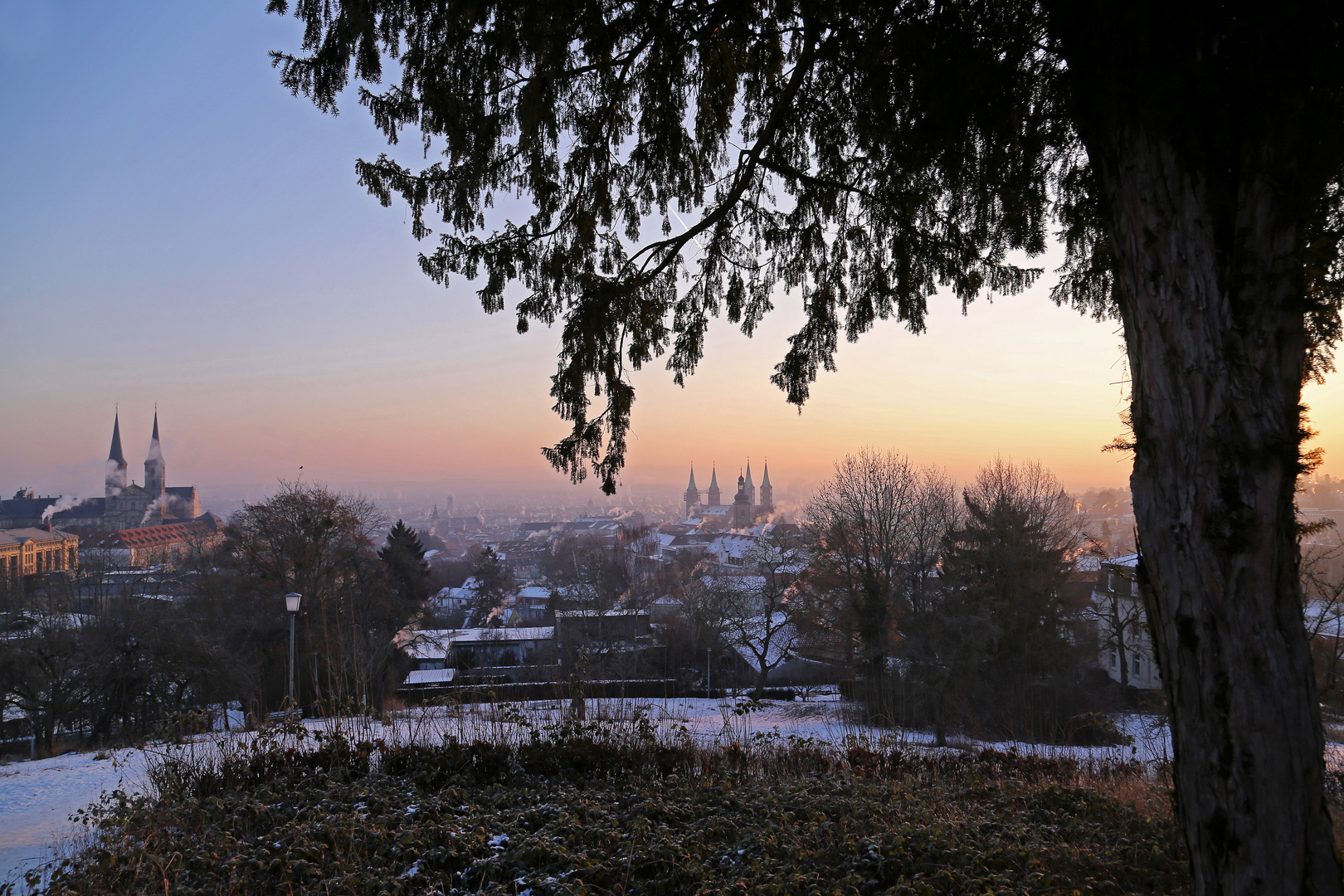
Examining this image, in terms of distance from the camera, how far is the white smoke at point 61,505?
78.8m

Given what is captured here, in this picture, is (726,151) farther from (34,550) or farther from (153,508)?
(153,508)

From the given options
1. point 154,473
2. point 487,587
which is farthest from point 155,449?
point 487,587

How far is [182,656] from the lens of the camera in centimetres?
1719

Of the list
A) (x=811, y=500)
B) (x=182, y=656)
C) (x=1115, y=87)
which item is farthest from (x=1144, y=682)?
(x=182, y=656)

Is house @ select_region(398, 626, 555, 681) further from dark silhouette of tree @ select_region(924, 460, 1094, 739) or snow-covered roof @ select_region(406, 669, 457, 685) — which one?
dark silhouette of tree @ select_region(924, 460, 1094, 739)

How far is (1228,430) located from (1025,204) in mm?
2029

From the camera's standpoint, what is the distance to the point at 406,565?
25859 mm

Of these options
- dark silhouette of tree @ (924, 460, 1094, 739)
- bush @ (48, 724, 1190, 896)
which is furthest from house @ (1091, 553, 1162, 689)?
bush @ (48, 724, 1190, 896)

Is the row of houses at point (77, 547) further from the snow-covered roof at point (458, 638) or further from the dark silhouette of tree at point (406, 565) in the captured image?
the snow-covered roof at point (458, 638)

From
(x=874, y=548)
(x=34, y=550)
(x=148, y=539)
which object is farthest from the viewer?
(x=148, y=539)

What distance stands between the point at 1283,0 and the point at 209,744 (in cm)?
849

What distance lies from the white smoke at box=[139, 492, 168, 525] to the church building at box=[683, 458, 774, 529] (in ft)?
248

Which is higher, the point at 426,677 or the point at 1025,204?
the point at 1025,204

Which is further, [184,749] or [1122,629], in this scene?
[1122,629]
